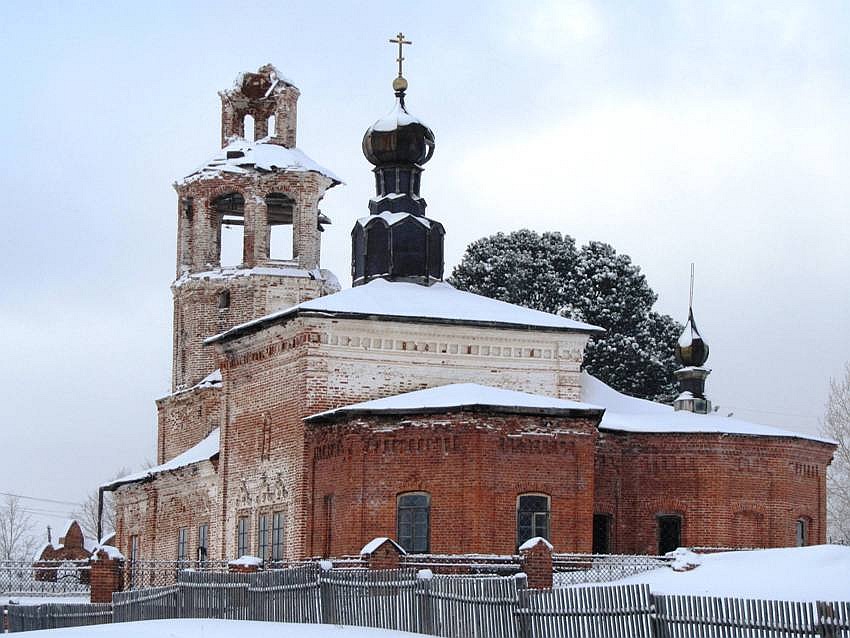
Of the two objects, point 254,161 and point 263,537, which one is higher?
point 254,161

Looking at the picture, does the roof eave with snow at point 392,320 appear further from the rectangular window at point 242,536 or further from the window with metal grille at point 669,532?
the window with metal grille at point 669,532

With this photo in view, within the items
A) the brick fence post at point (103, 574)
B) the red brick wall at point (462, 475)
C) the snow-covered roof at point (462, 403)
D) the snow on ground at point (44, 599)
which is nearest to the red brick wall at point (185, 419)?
the snow on ground at point (44, 599)

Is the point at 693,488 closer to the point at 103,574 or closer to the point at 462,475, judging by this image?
the point at 462,475

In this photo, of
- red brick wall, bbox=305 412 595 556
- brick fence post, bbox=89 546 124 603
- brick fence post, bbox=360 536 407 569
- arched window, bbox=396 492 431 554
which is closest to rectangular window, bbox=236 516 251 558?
brick fence post, bbox=89 546 124 603

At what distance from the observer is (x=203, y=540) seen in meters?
40.1

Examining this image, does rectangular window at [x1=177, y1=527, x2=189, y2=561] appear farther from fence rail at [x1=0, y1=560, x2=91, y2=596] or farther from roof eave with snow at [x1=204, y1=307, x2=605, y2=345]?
roof eave with snow at [x1=204, y1=307, x2=605, y2=345]

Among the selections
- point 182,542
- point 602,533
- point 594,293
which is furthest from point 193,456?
point 594,293

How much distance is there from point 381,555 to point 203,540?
12693 mm

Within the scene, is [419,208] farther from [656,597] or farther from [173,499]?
[656,597]

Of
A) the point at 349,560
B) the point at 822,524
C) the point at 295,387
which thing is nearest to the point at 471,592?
the point at 349,560

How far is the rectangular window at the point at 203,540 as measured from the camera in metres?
39.3

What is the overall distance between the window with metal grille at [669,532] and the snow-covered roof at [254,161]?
1303 centimetres

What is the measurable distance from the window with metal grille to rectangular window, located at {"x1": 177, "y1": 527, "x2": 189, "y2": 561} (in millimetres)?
11347

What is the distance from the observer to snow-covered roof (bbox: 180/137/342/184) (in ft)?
143
